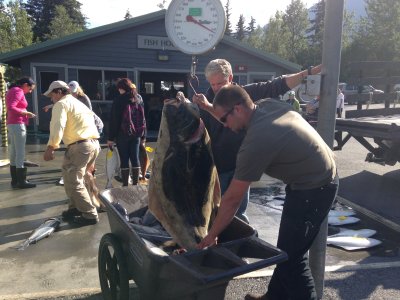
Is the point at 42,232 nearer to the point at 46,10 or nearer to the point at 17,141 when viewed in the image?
the point at 17,141

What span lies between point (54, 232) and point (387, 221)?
434cm

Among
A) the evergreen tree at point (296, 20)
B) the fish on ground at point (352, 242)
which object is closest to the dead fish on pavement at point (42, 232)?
the fish on ground at point (352, 242)

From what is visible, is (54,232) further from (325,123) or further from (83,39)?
(83,39)

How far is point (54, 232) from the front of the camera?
4582mm

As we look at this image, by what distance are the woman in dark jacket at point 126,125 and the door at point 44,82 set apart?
8.58 metres

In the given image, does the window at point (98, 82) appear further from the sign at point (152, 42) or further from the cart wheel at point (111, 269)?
the cart wheel at point (111, 269)

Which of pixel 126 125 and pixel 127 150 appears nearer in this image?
pixel 126 125

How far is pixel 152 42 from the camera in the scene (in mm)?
13883

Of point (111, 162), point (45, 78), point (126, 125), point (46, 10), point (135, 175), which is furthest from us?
point (46, 10)

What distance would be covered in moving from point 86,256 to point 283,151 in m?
2.58

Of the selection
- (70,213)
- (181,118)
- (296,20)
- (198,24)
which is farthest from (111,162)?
(296,20)

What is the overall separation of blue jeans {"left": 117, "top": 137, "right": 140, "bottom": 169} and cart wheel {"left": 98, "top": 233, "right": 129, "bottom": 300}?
2.78 metres

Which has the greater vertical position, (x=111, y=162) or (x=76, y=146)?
(x=76, y=146)

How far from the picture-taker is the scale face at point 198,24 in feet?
12.0
